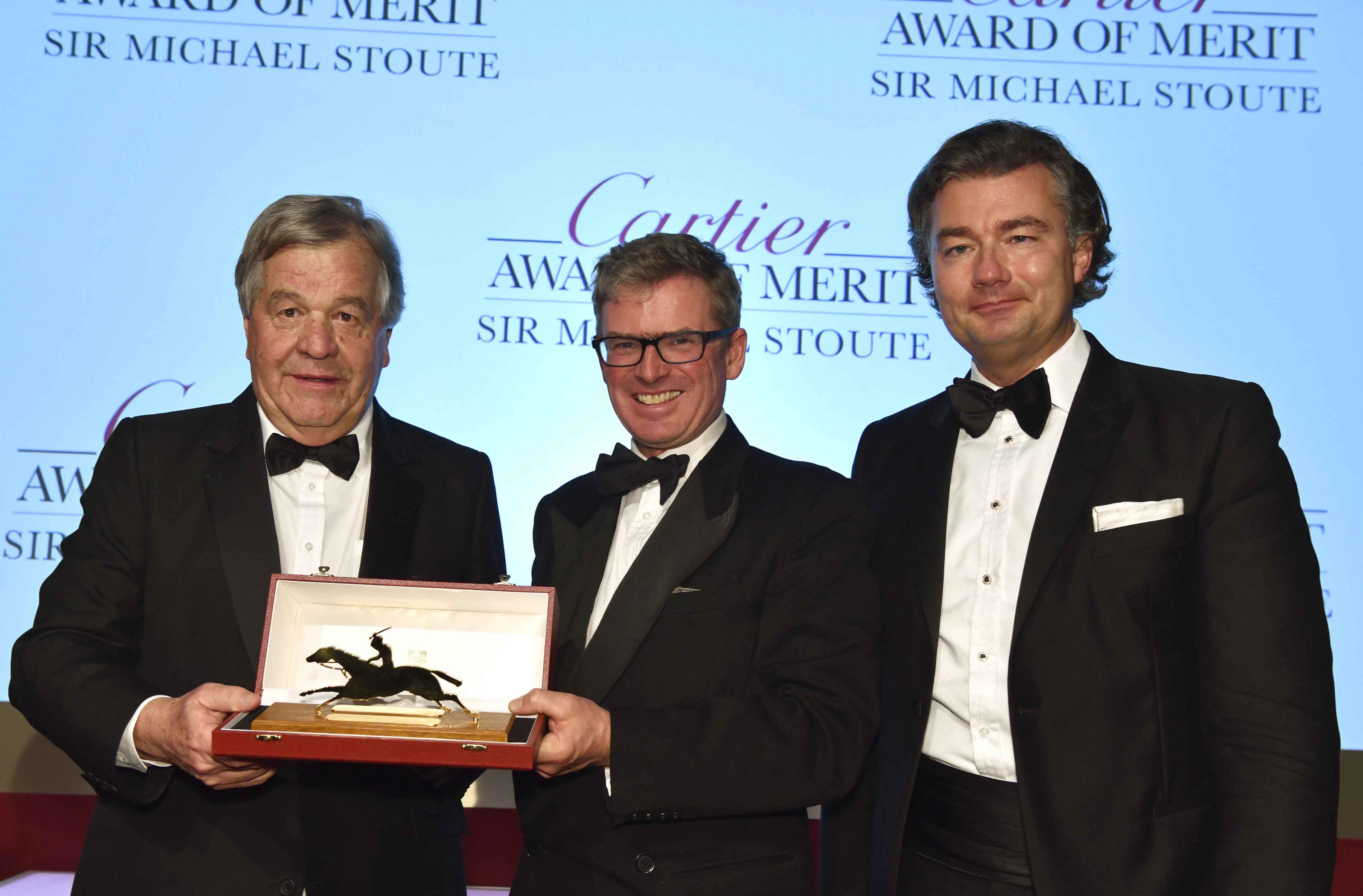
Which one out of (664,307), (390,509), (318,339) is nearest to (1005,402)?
(664,307)

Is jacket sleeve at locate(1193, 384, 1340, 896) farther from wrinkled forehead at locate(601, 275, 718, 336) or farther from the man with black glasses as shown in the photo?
wrinkled forehead at locate(601, 275, 718, 336)

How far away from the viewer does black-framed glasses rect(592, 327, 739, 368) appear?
1991 mm

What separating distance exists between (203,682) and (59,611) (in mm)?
271

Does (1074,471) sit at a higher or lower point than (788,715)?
higher

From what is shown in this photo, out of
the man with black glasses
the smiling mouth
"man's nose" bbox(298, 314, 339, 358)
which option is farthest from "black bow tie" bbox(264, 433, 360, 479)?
the smiling mouth

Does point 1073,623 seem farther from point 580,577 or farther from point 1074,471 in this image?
point 580,577

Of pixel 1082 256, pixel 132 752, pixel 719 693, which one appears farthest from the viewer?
pixel 1082 256

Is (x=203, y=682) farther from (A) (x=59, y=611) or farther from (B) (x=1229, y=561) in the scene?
(B) (x=1229, y=561)

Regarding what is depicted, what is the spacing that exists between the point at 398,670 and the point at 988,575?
38.7 inches

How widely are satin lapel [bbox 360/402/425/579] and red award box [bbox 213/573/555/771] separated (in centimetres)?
15

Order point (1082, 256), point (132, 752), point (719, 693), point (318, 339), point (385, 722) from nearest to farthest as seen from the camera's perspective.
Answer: point (385, 722) < point (132, 752) < point (719, 693) < point (318, 339) < point (1082, 256)

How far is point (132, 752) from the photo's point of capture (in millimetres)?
1708

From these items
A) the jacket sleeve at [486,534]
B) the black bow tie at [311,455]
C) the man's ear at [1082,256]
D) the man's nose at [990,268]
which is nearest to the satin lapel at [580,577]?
the jacket sleeve at [486,534]

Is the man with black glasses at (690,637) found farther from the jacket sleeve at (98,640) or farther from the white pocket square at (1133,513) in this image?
the jacket sleeve at (98,640)
